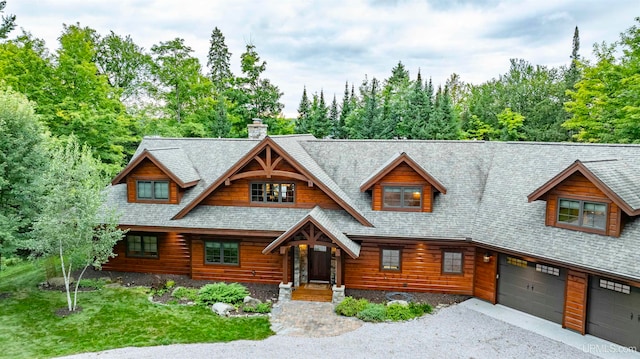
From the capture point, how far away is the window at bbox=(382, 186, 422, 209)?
15023mm

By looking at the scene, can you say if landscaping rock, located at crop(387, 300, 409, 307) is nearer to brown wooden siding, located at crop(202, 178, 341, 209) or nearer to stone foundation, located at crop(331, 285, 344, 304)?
stone foundation, located at crop(331, 285, 344, 304)

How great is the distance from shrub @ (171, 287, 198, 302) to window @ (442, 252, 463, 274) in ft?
30.2

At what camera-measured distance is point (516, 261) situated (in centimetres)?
1295

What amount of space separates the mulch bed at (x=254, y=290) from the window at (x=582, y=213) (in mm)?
4474

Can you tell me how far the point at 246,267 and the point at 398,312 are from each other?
6.33 metres

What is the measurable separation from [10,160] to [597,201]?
19160 millimetres

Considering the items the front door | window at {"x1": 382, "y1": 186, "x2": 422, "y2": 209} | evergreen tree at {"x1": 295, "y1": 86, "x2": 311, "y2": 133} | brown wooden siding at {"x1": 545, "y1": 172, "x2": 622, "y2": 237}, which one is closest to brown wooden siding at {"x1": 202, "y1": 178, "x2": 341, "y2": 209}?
the front door

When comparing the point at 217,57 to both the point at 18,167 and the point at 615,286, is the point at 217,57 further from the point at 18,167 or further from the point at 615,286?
the point at 615,286

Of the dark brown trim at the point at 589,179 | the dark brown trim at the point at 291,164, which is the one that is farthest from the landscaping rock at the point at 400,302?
the dark brown trim at the point at 589,179

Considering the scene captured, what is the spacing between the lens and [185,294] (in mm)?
14195

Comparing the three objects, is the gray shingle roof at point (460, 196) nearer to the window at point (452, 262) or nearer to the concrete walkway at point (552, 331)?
the window at point (452, 262)

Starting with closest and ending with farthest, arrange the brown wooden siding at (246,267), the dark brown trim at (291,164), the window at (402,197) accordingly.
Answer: the dark brown trim at (291,164) → the window at (402,197) → the brown wooden siding at (246,267)

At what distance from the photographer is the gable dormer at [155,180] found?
52.9 feet

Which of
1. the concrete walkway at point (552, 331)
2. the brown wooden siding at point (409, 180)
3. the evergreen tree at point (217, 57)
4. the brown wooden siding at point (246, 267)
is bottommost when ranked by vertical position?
the concrete walkway at point (552, 331)
